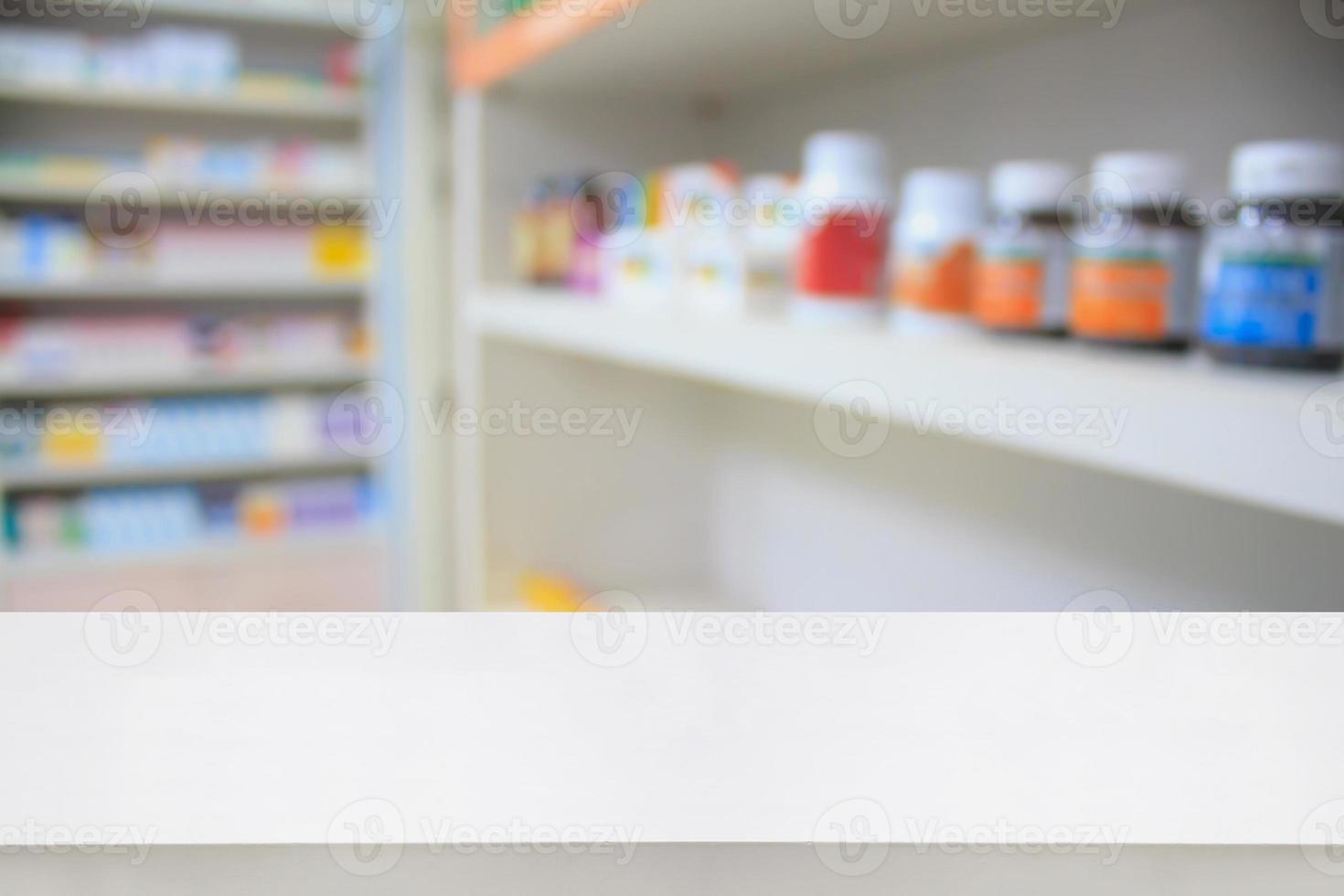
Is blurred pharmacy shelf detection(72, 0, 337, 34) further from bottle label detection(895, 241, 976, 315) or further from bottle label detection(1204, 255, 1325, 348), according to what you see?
bottle label detection(1204, 255, 1325, 348)

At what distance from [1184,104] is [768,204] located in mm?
419

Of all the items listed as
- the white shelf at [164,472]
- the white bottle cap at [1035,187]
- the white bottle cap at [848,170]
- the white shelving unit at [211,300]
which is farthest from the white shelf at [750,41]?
the white shelf at [164,472]

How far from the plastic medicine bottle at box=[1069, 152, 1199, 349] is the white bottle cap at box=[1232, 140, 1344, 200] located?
3.6 inches

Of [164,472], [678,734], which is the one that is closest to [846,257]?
[678,734]

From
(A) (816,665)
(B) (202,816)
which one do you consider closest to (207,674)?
(B) (202,816)

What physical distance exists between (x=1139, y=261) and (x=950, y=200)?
219mm

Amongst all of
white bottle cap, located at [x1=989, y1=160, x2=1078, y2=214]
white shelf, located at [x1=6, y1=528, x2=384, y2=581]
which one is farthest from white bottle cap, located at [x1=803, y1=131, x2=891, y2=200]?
white shelf, located at [x1=6, y1=528, x2=384, y2=581]

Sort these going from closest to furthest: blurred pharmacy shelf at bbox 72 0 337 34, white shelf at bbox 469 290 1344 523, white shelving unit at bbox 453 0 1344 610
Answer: white shelf at bbox 469 290 1344 523 → white shelving unit at bbox 453 0 1344 610 → blurred pharmacy shelf at bbox 72 0 337 34

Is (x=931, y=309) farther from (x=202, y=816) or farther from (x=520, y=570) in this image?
(x=520, y=570)

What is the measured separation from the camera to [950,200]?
3.01 feet

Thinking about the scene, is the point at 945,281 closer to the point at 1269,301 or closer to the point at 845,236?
the point at 845,236

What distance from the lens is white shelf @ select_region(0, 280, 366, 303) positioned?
3252mm

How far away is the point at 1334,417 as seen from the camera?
531mm

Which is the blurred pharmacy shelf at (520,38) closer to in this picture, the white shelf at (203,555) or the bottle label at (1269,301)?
the bottle label at (1269,301)
